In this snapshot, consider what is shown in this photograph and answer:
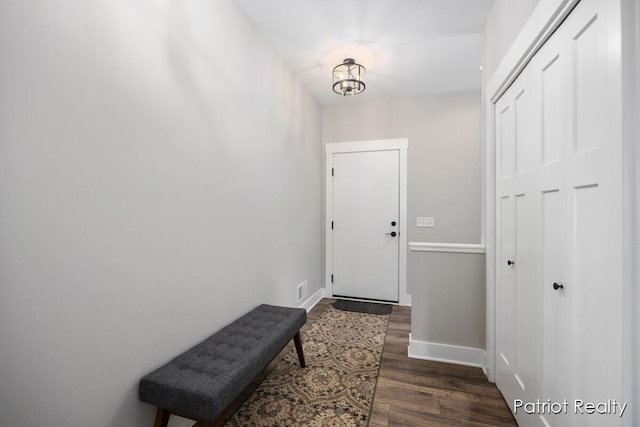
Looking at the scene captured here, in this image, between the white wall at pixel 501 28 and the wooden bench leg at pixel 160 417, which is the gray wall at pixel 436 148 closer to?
the white wall at pixel 501 28

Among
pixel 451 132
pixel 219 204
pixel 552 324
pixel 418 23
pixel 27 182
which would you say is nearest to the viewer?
pixel 27 182

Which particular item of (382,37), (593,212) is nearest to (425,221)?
(382,37)

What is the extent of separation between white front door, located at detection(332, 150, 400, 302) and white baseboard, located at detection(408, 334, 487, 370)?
135 cm

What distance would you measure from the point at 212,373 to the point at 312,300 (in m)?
2.29

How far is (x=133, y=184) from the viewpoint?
1248mm

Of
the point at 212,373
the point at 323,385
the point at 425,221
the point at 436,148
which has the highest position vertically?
the point at 436,148

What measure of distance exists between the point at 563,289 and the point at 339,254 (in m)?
2.85

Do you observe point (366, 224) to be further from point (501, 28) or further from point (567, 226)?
point (567, 226)

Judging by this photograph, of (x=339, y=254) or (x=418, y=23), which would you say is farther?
(x=339, y=254)

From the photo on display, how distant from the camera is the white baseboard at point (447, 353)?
214cm

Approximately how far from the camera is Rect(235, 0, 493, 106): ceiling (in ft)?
6.61

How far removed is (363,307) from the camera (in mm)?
3471

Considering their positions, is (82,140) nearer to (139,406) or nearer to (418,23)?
(139,406)

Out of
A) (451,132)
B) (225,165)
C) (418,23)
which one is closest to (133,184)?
(225,165)
